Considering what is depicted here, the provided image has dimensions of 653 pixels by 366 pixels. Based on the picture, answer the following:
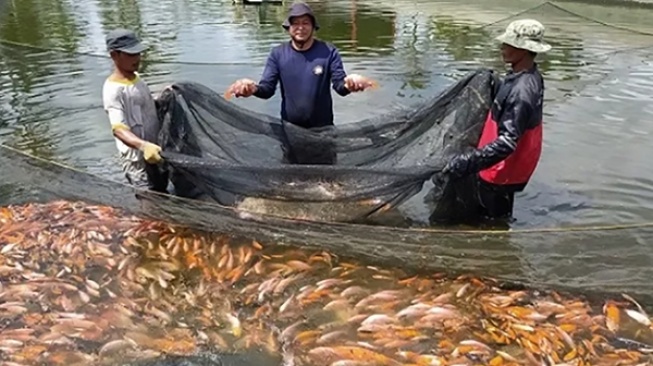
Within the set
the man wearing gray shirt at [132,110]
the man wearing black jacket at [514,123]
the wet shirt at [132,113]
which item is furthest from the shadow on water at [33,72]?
the man wearing black jacket at [514,123]

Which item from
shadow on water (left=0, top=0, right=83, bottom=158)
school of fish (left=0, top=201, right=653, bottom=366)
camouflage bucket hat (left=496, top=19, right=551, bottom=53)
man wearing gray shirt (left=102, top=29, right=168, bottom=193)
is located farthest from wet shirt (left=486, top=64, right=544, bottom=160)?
shadow on water (left=0, top=0, right=83, bottom=158)

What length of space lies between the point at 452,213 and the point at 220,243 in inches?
84.3

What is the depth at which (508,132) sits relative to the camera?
5082 millimetres

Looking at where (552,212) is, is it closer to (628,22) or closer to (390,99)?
(390,99)

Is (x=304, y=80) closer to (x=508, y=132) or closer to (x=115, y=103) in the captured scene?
(x=115, y=103)

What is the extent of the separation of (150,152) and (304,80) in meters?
1.58

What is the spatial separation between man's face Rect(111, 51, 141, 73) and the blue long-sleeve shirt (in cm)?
113

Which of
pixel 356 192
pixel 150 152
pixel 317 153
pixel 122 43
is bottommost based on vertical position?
pixel 356 192

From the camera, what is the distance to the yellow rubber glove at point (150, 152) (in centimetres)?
535

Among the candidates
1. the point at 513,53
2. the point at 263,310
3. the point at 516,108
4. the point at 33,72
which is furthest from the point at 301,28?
the point at 33,72

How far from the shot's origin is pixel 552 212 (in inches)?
267

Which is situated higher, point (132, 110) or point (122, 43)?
point (122, 43)

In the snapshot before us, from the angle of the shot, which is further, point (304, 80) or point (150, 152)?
point (304, 80)

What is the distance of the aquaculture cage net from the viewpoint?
4984 mm
